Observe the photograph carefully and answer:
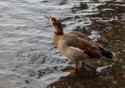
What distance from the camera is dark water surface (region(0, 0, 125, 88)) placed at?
8656mm

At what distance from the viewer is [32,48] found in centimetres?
1031

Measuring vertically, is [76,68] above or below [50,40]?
below

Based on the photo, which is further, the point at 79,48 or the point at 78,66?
the point at 78,66

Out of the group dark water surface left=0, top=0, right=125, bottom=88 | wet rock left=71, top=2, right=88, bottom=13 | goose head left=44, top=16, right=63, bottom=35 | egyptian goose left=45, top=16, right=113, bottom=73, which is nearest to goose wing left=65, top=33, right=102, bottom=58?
egyptian goose left=45, top=16, right=113, bottom=73

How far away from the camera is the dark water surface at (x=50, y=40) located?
28.4 ft

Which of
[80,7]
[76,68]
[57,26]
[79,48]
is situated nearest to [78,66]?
[76,68]

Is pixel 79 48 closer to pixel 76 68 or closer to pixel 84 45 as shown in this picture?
pixel 84 45

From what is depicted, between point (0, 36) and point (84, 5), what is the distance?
3964 mm

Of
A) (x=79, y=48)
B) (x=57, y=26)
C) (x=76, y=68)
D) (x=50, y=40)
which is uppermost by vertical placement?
(x=57, y=26)

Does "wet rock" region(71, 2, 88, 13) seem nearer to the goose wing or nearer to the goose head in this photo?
the goose head

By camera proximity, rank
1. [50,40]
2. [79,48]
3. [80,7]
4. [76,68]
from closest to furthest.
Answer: [79,48]
[76,68]
[50,40]
[80,7]

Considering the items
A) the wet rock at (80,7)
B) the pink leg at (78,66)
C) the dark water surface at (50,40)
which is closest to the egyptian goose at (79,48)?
the pink leg at (78,66)

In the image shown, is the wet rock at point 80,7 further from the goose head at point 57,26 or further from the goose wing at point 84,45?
the goose wing at point 84,45

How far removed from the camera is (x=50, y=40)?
10.9m
